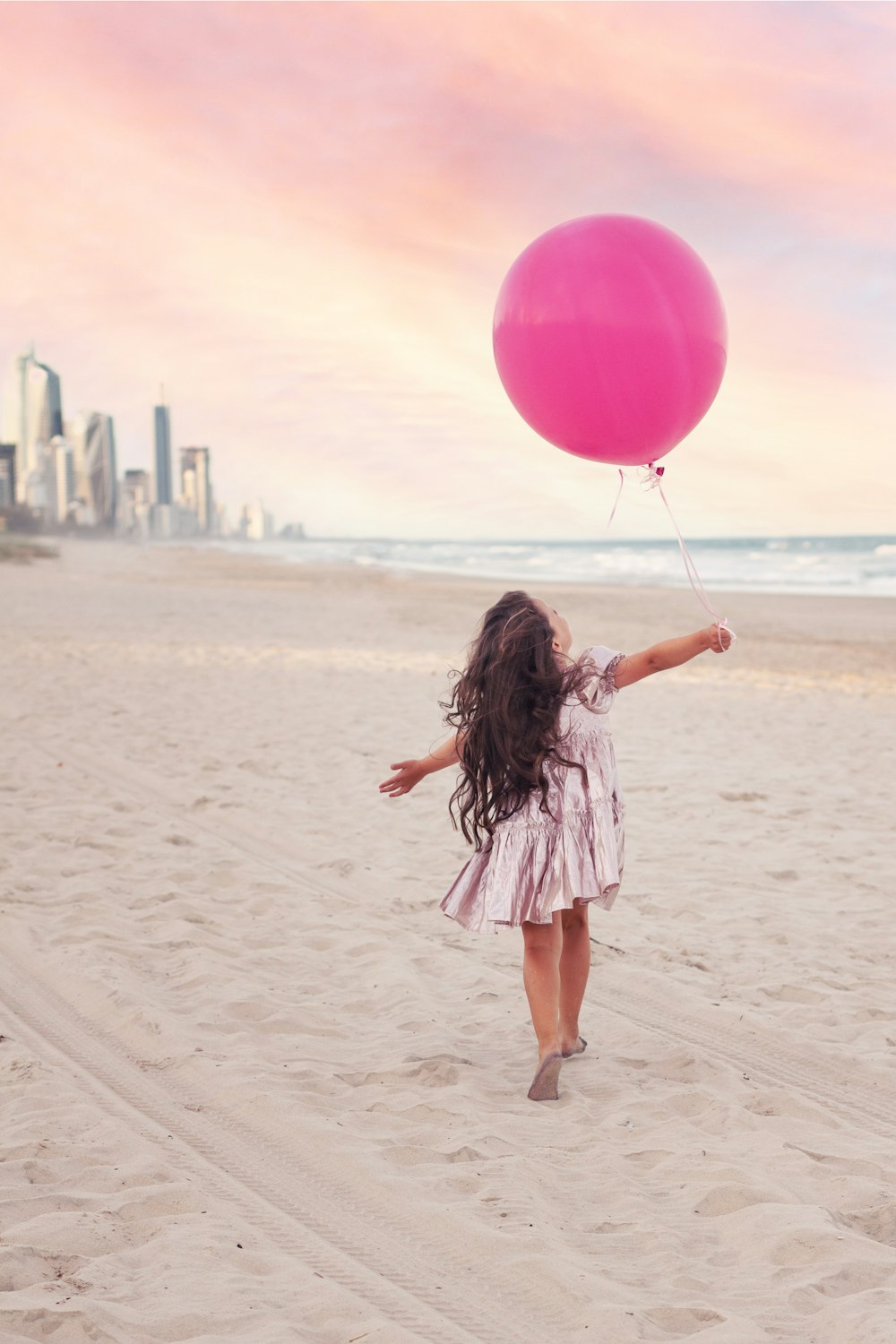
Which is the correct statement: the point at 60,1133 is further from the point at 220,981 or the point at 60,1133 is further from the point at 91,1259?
the point at 220,981

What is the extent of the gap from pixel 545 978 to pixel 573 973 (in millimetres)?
Answer: 246

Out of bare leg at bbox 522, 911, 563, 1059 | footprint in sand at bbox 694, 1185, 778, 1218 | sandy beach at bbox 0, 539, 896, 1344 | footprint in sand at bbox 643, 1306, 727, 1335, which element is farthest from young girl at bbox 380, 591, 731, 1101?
footprint in sand at bbox 643, 1306, 727, 1335

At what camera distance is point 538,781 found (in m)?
3.32

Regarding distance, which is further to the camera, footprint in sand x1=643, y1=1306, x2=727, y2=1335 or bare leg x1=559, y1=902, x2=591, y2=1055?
bare leg x1=559, y1=902, x2=591, y2=1055

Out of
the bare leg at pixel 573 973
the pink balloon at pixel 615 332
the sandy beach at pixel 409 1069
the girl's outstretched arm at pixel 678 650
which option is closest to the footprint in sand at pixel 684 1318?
the sandy beach at pixel 409 1069

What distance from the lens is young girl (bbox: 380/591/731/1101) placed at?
3299mm

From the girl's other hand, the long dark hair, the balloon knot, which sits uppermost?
the balloon knot

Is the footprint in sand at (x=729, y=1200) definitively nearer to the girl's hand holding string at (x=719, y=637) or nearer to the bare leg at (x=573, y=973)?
the bare leg at (x=573, y=973)

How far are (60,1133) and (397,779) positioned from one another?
4.64 feet

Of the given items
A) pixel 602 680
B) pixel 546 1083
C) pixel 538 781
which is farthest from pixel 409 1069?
pixel 602 680

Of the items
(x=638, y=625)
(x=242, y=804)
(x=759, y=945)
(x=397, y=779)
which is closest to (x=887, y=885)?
(x=759, y=945)

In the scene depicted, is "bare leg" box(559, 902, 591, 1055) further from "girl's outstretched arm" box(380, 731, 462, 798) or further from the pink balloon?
the pink balloon

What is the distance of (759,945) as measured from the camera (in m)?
4.66

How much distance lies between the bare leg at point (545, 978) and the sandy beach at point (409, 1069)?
19 centimetres
